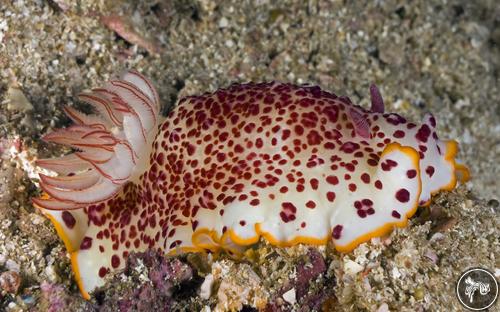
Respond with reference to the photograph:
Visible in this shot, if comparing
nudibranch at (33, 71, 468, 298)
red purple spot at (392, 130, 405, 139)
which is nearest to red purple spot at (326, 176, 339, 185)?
nudibranch at (33, 71, 468, 298)

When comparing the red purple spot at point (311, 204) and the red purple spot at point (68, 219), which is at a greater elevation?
the red purple spot at point (311, 204)

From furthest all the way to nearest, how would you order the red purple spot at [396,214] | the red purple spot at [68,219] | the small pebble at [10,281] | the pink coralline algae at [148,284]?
the red purple spot at [68,219], the small pebble at [10,281], the pink coralline algae at [148,284], the red purple spot at [396,214]

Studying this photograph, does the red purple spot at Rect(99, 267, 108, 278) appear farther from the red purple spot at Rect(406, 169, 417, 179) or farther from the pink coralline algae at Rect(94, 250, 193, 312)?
the red purple spot at Rect(406, 169, 417, 179)

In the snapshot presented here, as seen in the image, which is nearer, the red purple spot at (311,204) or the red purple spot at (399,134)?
the red purple spot at (311,204)

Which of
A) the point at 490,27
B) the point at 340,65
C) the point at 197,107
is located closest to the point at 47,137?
the point at 197,107

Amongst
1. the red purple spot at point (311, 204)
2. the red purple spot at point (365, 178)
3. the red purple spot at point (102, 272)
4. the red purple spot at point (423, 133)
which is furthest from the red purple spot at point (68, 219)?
the red purple spot at point (423, 133)

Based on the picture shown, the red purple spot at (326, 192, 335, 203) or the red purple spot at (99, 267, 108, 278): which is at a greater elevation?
the red purple spot at (326, 192, 335, 203)

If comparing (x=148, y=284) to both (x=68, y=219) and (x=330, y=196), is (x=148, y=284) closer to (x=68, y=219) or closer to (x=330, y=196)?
(x=68, y=219)

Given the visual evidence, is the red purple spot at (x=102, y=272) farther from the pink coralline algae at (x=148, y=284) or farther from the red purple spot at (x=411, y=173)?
the red purple spot at (x=411, y=173)
